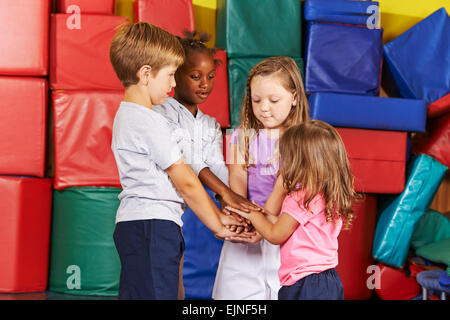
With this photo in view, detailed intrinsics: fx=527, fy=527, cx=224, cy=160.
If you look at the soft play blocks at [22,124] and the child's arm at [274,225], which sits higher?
the soft play blocks at [22,124]

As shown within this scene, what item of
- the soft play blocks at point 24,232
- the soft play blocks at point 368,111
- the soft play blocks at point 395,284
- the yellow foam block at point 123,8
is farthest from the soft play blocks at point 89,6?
the soft play blocks at point 395,284

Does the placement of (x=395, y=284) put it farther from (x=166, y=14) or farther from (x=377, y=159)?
(x=166, y=14)

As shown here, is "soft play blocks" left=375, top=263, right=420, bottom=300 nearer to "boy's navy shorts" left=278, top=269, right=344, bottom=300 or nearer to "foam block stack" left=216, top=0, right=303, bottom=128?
"foam block stack" left=216, top=0, right=303, bottom=128

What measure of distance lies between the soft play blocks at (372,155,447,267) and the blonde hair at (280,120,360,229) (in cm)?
135

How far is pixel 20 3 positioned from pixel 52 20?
17 cm

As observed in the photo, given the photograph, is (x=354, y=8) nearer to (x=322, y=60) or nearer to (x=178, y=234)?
(x=322, y=60)

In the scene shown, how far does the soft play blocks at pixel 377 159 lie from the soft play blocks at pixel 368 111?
5 centimetres

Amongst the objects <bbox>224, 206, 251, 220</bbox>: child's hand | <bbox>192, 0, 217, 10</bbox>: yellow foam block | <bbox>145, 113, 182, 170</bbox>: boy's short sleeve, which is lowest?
<bbox>224, 206, 251, 220</bbox>: child's hand

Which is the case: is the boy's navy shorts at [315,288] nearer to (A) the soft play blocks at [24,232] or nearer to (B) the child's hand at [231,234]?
(B) the child's hand at [231,234]

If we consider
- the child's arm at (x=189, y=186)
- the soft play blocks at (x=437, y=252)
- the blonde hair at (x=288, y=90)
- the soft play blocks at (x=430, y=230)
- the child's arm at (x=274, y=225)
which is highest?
the blonde hair at (x=288, y=90)

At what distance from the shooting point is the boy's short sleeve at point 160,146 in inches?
57.4

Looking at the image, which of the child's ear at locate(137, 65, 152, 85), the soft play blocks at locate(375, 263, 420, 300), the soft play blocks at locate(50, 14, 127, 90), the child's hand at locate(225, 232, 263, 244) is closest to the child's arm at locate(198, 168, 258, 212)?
the child's hand at locate(225, 232, 263, 244)

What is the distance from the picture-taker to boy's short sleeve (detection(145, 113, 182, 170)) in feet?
4.78

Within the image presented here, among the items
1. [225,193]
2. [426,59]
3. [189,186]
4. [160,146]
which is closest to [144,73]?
[160,146]
